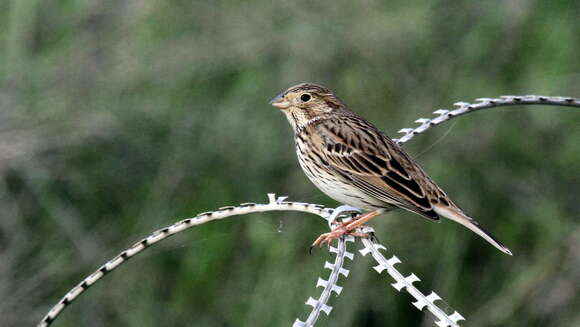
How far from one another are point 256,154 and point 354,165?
1.62 m

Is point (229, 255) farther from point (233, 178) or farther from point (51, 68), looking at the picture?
point (51, 68)

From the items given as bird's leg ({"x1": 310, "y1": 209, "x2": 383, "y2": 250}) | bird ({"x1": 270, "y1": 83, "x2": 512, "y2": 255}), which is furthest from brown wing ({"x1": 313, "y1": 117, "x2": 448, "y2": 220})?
bird's leg ({"x1": 310, "y1": 209, "x2": 383, "y2": 250})

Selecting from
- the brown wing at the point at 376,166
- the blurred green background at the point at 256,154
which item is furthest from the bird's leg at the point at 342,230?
the blurred green background at the point at 256,154

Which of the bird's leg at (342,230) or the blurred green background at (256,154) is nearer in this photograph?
the bird's leg at (342,230)

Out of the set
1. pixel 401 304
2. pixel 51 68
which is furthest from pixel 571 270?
pixel 51 68

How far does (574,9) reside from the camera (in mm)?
4863

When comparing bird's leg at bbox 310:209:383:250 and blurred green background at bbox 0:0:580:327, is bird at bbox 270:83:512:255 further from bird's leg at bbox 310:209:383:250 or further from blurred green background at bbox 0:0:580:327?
blurred green background at bbox 0:0:580:327

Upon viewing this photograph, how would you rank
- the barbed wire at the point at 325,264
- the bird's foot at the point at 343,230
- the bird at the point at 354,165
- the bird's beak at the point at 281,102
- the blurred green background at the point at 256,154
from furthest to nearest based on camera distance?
the blurred green background at the point at 256,154 → the bird's beak at the point at 281,102 → the bird at the point at 354,165 → the bird's foot at the point at 343,230 → the barbed wire at the point at 325,264

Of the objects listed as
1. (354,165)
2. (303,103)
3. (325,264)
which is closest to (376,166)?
(354,165)

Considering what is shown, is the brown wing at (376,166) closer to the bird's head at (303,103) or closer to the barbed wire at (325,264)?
the bird's head at (303,103)

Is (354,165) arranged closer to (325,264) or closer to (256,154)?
(325,264)

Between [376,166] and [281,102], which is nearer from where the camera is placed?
[376,166]

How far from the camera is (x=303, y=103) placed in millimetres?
3588

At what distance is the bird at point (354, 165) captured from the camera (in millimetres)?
3084
